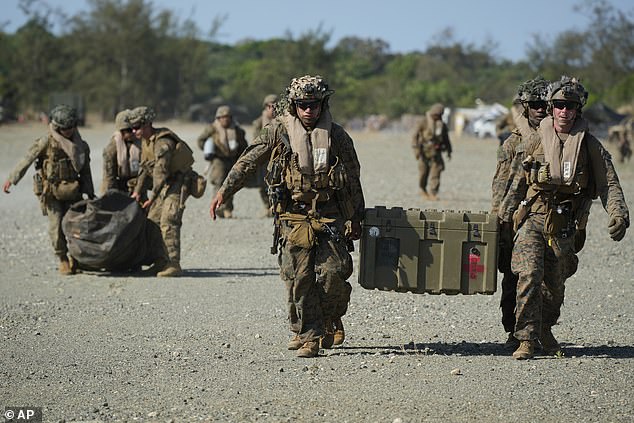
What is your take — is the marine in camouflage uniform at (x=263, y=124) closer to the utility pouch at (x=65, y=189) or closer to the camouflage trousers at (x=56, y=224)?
the camouflage trousers at (x=56, y=224)

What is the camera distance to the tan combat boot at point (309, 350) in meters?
8.49

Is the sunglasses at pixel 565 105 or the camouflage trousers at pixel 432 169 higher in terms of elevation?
the sunglasses at pixel 565 105

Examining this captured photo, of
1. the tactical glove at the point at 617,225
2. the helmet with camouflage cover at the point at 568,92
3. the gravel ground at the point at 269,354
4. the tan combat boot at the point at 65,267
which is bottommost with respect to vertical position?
the gravel ground at the point at 269,354

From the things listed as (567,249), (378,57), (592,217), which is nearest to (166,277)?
(567,249)

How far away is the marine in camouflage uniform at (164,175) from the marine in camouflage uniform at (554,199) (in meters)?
5.43

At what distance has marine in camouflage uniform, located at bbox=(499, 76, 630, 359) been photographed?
8.17 metres

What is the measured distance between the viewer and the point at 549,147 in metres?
8.19

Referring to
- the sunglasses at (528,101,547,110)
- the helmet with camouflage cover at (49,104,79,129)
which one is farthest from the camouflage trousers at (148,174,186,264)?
the sunglasses at (528,101,547,110)

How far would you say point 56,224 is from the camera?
44.2ft

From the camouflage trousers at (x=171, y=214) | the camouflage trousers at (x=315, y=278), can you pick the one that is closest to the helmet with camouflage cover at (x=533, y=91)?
the camouflage trousers at (x=315, y=278)

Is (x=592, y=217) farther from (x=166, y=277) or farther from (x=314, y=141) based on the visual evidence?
(x=314, y=141)

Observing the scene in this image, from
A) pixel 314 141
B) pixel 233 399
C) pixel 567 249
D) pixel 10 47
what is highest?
pixel 10 47

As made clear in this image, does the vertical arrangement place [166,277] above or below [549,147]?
below

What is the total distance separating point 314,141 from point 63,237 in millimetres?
6002
